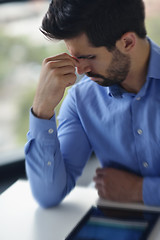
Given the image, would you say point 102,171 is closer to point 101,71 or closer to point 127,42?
point 101,71

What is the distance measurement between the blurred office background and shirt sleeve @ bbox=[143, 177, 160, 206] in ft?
4.00

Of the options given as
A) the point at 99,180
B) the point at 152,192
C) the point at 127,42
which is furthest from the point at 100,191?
the point at 127,42

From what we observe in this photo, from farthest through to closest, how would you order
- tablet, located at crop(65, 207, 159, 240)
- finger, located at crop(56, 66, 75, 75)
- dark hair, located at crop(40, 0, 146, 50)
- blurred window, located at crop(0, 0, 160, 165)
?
blurred window, located at crop(0, 0, 160, 165) < finger, located at crop(56, 66, 75, 75) < dark hair, located at crop(40, 0, 146, 50) < tablet, located at crop(65, 207, 159, 240)

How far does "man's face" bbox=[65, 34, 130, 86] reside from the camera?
4.41 ft

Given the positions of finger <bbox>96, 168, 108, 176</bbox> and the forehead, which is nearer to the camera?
the forehead

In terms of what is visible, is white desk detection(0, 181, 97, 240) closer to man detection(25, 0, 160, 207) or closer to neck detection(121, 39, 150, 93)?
man detection(25, 0, 160, 207)

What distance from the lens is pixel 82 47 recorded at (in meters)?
1.34

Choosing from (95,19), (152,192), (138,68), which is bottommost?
(152,192)

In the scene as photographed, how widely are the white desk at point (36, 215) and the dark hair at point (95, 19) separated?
569 millimetres

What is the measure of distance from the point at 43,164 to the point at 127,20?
0.60 meters

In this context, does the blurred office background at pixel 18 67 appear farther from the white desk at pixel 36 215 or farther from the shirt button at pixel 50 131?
the shirt button at pixel 50 131

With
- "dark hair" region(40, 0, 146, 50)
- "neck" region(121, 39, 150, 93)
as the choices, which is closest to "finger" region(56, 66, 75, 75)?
"dark hair" region(40, 0, 146, 50)

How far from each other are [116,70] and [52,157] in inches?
15.7

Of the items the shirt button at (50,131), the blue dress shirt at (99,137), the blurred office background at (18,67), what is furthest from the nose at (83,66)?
the blurred office background at (18,67)
